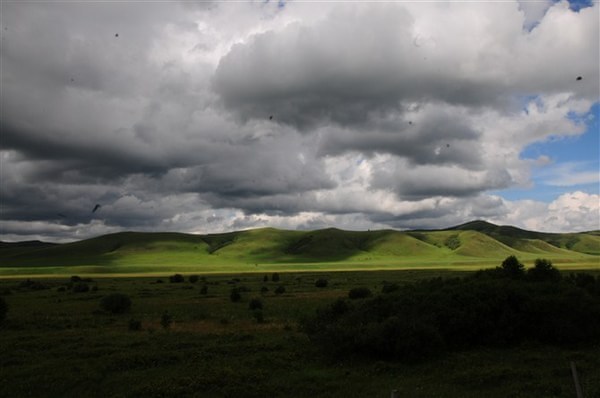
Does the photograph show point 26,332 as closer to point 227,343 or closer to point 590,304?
point 227,343

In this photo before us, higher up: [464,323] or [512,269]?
[512,269]

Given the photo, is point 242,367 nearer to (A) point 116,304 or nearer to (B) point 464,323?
(B) point 464,323

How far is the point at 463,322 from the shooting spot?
25562 mm

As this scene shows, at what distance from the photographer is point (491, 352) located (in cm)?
2431

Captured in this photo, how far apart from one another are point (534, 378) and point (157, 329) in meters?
24.2

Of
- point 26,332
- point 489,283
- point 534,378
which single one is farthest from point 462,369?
point 26,332

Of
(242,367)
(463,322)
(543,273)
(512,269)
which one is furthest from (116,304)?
(543,273)

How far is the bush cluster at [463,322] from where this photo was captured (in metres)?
23.4

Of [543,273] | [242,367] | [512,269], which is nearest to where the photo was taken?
[242,367]

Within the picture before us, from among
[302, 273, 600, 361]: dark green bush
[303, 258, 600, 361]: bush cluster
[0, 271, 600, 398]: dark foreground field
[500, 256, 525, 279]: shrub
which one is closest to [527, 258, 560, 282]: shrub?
[500, 256, 525, 279]: shrub

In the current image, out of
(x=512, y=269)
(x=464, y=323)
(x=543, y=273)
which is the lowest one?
(x=464, y=323)

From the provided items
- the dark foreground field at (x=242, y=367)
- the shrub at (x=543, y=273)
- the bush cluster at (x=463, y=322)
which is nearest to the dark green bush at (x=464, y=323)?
the bush cluster at (x=463, y=322)

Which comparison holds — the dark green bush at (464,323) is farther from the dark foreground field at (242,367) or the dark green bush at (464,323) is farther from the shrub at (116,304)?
the shrub at (116,304)

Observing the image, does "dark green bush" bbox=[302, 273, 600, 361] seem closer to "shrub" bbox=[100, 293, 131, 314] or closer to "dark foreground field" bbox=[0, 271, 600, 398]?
"dark foreground field" bbox=[0, 271, 600, 398]
